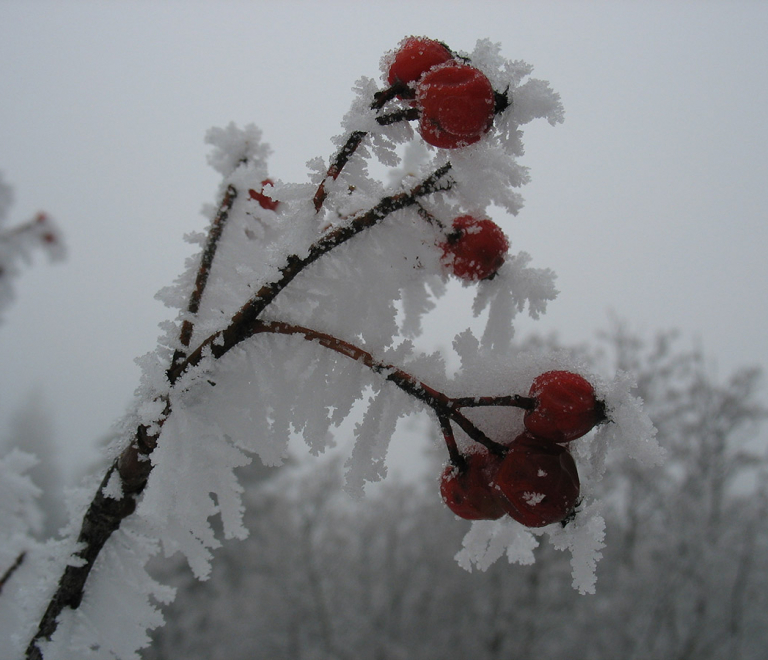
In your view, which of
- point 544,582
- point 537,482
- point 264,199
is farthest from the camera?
point 544,582

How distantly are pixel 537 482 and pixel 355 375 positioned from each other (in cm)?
29

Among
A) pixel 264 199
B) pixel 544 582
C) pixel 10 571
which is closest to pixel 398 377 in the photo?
pixel 264 199

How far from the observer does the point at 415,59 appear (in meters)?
0.71

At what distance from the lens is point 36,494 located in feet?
4.24

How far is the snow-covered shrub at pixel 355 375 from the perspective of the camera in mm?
676

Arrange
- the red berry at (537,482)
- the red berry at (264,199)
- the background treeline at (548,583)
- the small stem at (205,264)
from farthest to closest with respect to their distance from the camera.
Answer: the background treeline at (548,583)
the red berry at (264,199)
the small stem at (205,264)
the red berry at (537,482)

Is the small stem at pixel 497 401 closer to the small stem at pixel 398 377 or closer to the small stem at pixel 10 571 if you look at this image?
the small stem at pixel 398 377

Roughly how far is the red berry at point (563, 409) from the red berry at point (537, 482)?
2cm

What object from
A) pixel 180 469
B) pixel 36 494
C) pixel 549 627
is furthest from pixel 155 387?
pixel 549 627

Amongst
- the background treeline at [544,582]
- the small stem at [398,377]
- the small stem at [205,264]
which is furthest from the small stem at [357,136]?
the background treeline at [544,582]

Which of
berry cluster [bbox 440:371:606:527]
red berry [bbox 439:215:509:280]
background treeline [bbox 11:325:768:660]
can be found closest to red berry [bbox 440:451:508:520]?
berry cluster [bbox 440:371:606:527]

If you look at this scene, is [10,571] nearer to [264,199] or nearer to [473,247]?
[264,199]

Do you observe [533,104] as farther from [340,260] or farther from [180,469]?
[180,469]

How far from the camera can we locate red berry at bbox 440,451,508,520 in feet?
2.35
